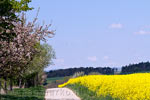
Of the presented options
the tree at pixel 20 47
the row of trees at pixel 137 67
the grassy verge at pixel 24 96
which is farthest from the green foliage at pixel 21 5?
the row of trees at pixel 137 67

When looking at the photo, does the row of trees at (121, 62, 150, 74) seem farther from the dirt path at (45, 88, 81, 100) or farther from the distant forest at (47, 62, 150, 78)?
the dirt path at (45, 88, 81, 100)

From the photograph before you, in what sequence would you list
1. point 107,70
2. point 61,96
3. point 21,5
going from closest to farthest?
point 21,5 < point 61,96 < point 107,70

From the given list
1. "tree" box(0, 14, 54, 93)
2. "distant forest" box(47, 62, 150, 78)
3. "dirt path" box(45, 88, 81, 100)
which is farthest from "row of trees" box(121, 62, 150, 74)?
"tree" box(0, 14, 54, 93)

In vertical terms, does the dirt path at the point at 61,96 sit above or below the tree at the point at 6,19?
below

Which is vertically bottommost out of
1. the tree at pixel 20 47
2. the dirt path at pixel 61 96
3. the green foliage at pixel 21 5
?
the dirt path at pixel 61 96

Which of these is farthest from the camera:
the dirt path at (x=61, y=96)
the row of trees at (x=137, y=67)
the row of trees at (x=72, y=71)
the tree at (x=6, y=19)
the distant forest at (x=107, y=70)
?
the row of trees at (x=72, y=71)

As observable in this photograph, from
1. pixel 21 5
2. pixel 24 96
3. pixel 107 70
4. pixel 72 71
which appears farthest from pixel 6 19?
pixel 72 71

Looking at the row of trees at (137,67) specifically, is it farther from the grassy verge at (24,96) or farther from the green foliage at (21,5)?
the green foliage at (21,5)

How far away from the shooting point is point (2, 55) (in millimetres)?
18641

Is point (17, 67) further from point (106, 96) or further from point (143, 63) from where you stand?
point (143, 63)

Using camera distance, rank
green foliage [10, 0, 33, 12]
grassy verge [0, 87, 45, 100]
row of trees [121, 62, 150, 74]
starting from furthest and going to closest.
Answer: row of trees [121, 62, 150, 74] → grassy verge [0, 87, 45, 100] → green foliage [10, 0, 33, 12]

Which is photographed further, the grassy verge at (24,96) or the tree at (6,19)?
the grassy verge at (24,96)

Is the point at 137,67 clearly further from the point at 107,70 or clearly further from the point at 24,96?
the point at 24,96

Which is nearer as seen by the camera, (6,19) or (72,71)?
(6,19)
